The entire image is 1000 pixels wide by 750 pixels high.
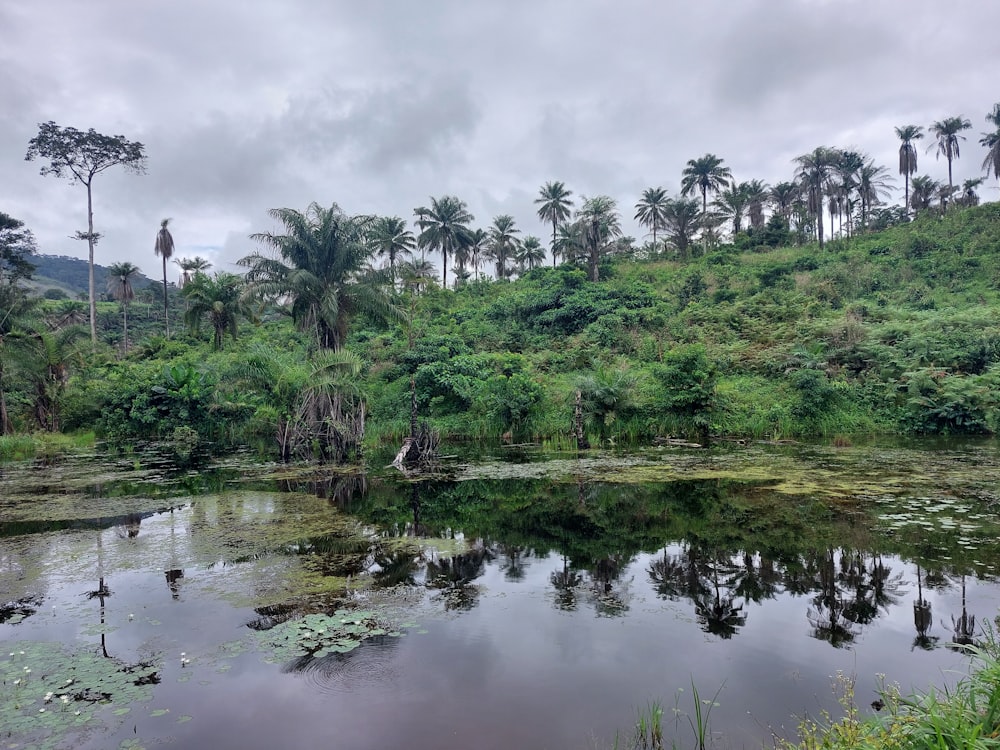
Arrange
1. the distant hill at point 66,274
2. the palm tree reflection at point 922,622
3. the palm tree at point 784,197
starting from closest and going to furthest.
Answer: the palm tree reflection at point 922,622 → the palm tree at point 784,197 → the distant hill at point 66,274

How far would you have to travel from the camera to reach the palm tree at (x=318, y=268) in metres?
21.2

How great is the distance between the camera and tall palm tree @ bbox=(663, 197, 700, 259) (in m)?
48.2

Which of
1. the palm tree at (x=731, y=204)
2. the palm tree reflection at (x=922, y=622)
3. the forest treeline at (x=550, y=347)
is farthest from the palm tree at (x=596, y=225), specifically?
the palm tree reflection at (x=922, y=622)

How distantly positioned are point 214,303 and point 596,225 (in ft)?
88.4

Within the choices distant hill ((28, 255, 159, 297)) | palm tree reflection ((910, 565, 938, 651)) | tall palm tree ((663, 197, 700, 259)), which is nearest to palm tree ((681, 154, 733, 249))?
tall palm tree ((663, 197, 700, 259))

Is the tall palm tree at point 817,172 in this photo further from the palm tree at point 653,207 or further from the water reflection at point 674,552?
the water reflection at point 674,552

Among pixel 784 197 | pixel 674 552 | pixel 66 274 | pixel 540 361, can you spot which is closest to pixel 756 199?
pixel 784 197

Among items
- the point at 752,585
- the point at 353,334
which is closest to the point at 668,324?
the point at 353,334

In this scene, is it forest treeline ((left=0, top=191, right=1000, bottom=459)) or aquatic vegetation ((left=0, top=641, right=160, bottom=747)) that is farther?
forest treeline ((left=0, top=191, right=1000, bottom=459))

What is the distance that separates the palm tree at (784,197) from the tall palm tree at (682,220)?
887 centimetres

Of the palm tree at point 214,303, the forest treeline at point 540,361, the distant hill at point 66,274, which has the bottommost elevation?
the forest treeline at point 540,361

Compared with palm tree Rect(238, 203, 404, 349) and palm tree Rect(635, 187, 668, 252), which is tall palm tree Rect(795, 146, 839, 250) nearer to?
palm tree Rect(635, 187, 668, 252)

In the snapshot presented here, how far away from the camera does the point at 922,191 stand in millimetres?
51281

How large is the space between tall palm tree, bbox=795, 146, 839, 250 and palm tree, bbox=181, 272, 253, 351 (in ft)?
136
